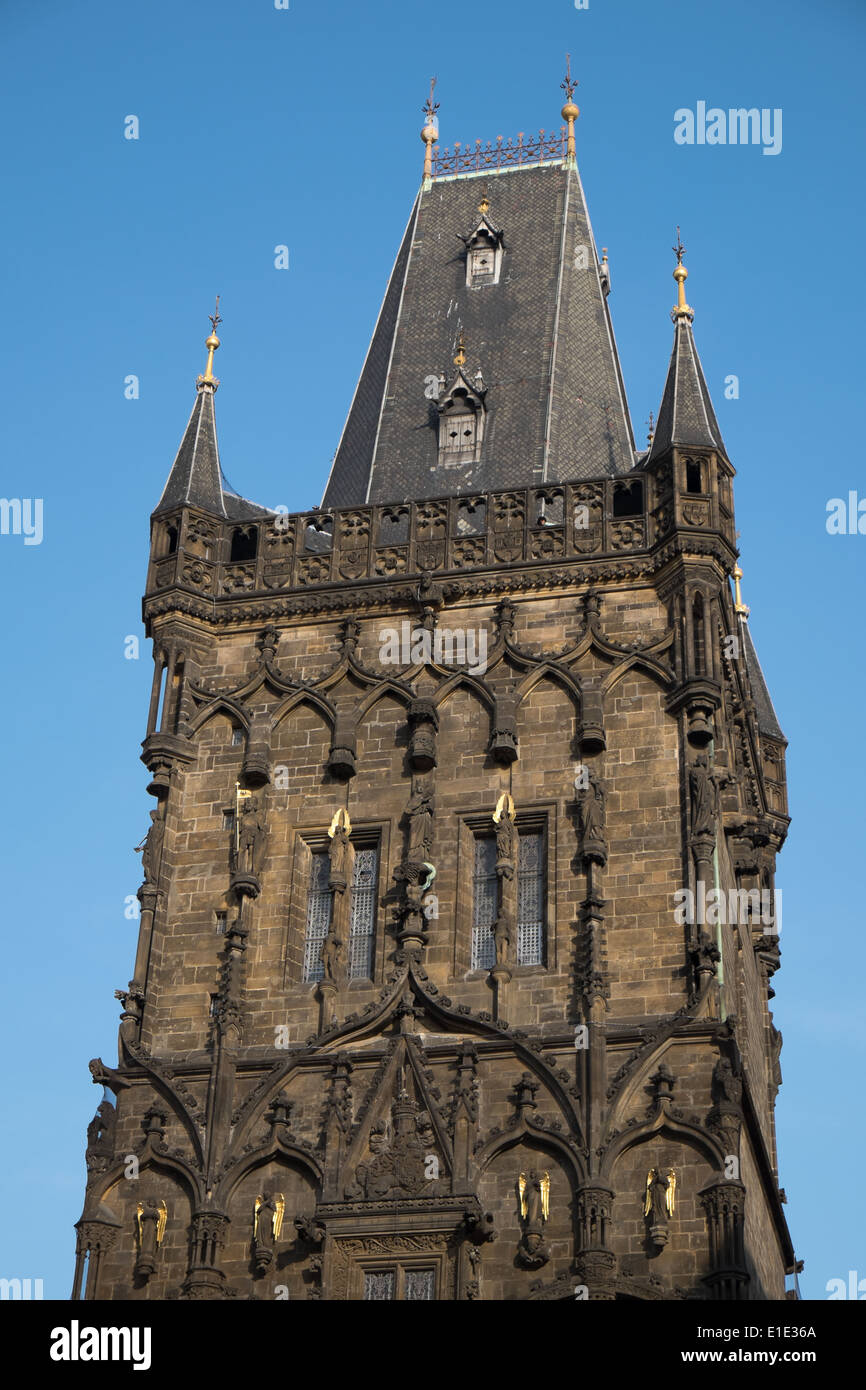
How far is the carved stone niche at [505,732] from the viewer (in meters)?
33.2

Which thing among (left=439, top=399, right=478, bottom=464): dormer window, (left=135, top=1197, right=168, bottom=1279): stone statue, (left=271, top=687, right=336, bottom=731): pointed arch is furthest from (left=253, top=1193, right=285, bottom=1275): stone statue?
(left=439, top=399, right=478, bottom=464): dormer window

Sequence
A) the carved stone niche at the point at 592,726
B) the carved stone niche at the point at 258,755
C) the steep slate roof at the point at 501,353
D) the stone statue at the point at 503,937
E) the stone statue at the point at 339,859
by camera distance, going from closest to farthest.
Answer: the stone statue at the point at 503,937, the stone statue at the point at 339,859, the carved stone niche at the point at 592,726, the carved stone niche at the point at 258,755, the steep slate roof at the point at 501,353

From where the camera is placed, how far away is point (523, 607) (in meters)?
34.8

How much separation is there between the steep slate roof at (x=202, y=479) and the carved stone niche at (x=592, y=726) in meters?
6.33

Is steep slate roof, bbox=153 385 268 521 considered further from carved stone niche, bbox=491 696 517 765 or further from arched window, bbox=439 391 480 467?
carved stone niche, bbox=491 696 517 765

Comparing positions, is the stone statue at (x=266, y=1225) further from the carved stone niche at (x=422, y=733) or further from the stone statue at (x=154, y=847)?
the carved stone niche at (x=422, y=733)

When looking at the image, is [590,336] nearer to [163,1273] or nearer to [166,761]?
[166,761]

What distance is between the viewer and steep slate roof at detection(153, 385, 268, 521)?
36844 mm

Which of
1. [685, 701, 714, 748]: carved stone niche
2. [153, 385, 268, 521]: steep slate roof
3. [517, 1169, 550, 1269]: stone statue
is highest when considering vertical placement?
[153, 385, 268, 521]: steep slate roof

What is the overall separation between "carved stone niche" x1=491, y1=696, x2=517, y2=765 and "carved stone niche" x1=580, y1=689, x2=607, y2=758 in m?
0.88

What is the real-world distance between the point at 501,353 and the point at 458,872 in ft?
32.2

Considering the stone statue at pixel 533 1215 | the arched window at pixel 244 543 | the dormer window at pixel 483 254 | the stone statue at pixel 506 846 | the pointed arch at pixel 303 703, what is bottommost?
the stone statue at pixel 533 1215

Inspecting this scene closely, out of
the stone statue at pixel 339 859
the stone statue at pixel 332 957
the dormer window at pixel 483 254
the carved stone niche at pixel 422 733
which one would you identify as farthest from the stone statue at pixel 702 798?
the dormer window at pixel 483 254

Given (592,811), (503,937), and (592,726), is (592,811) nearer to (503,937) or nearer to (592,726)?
(592,726)
